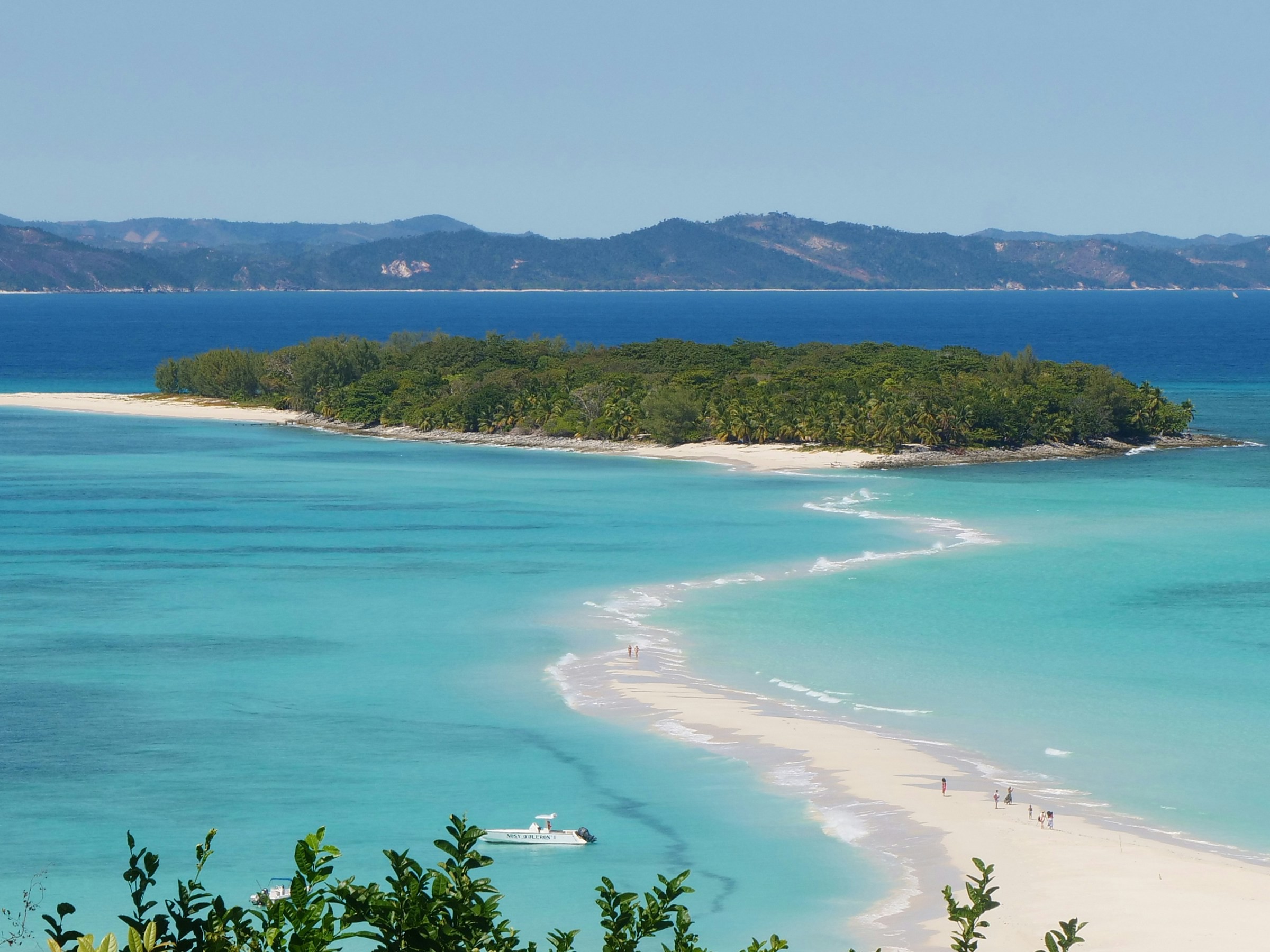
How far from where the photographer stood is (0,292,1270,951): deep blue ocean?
3158cm

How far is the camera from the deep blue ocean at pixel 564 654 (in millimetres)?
31578

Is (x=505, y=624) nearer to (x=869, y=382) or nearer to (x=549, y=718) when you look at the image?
(x=549, y=718)

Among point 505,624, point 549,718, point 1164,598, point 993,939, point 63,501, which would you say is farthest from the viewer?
point 63,501

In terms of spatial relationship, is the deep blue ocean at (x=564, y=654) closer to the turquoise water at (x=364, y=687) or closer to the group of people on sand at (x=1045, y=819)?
the turquoise water at (x=364, y=687)

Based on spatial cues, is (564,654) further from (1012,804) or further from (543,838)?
(1012,804)

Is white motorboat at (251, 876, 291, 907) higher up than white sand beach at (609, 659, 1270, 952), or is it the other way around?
white sand beach at (609, 659, 1270, 952)

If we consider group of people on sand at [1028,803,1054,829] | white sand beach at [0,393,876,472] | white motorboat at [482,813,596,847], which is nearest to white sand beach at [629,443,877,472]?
white sand beach at [0,393,876,472]

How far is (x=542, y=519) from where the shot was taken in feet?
238

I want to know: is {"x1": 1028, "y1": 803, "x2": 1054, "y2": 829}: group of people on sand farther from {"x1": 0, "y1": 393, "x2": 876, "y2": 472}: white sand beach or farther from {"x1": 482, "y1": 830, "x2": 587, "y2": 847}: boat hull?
{"x1": 0, "y1": 393, "x2": 876, "y2": 472}: white sand beach

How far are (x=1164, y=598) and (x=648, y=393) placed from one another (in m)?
55.9

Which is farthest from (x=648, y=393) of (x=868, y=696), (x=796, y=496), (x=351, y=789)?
(x=351, y=789)

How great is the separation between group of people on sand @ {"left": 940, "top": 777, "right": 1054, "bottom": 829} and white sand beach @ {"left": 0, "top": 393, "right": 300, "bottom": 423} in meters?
91.9

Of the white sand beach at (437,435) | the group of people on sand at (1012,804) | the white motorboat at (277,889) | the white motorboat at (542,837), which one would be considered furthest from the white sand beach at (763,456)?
the white motorboat at (277,889)

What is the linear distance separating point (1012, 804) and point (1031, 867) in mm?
3377
